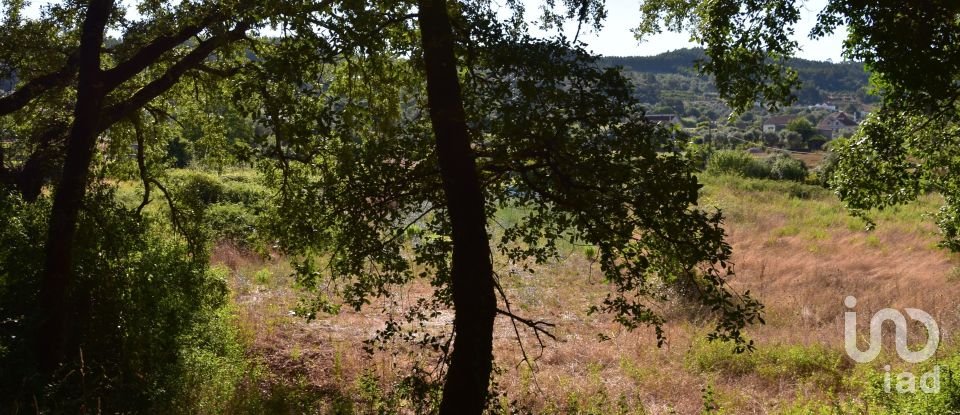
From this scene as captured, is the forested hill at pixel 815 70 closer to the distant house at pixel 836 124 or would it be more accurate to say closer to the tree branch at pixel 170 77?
the distant house at pixel 836 124

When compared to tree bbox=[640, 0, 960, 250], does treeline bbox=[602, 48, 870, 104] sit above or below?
above

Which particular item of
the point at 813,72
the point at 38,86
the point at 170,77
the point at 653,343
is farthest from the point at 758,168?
the point at 813,72

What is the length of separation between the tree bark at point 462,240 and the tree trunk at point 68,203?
3760 millimetres

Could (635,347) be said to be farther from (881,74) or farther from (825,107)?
(825,107)

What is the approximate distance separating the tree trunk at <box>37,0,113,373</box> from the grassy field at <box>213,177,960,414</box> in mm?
2844

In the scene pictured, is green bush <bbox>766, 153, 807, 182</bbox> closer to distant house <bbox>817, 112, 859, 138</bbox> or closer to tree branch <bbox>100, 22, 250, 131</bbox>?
tree branch <bbox>100, 22, 250, 131</bbox>

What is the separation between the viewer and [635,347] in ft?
38.1

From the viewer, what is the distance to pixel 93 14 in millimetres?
6184

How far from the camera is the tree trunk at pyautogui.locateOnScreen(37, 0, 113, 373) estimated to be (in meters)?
6.07

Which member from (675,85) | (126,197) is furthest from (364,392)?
(675,85)

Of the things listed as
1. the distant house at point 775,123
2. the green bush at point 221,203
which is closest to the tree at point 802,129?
the distant house at point 775,123

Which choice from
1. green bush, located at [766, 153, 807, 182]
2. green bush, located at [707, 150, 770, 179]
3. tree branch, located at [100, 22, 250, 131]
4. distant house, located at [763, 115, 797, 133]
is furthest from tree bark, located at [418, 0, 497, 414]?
distant house, located at [763, 115, 797, 133]

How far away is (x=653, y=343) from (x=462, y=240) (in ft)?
26.8

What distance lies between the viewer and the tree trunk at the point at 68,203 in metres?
6.07
